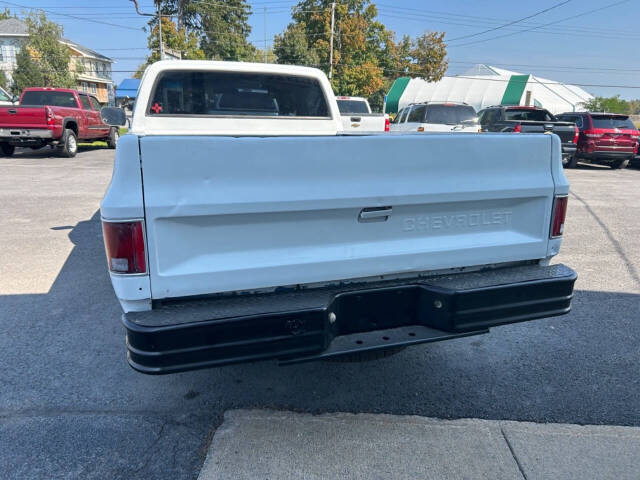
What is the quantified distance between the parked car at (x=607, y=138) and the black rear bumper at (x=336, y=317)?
14.3 metres

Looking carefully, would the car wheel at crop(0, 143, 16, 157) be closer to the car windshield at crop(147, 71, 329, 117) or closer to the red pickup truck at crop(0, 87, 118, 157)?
the red pickup truck at crop(0, 87, 118, 157)

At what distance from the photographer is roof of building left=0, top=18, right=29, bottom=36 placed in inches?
2098

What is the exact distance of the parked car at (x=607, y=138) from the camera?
48.8 feet

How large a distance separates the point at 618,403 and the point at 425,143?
2006 millimetres

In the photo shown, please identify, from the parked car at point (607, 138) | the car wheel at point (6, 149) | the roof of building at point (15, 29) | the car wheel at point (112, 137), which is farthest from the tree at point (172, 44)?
the parked car at point (607, 138)

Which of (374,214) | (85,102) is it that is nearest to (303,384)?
(374,214)

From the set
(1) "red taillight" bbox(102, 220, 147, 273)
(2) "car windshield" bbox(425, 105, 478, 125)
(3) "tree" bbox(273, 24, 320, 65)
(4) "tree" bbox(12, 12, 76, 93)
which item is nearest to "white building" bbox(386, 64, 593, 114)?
(3) "tree" bbox(273, 24, 320, 65)

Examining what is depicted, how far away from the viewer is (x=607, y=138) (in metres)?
14.9

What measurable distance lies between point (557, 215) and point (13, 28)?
220 feet

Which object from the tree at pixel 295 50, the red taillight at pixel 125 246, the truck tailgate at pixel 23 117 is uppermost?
the tree at pixel 295 50

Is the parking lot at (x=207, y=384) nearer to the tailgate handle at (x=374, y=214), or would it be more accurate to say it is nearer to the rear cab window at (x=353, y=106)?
the tailgate handle at (x=374, y=214)

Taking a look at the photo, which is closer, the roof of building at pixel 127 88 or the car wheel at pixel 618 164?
the car wheel at pixel 618 164

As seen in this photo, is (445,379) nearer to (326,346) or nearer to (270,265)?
(326,346)

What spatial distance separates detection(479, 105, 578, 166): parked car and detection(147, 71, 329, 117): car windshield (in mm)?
10236
